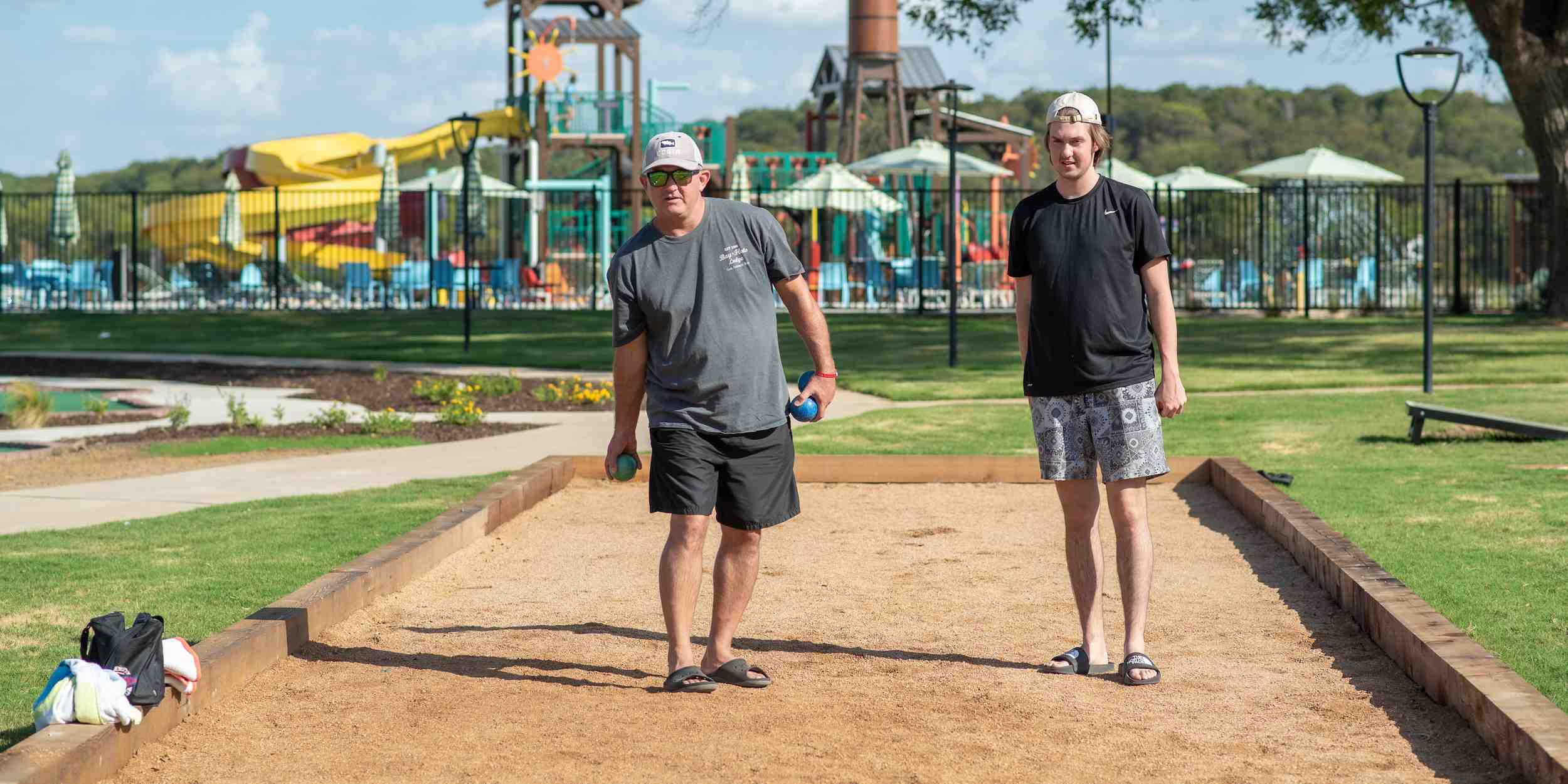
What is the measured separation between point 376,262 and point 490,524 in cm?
3521

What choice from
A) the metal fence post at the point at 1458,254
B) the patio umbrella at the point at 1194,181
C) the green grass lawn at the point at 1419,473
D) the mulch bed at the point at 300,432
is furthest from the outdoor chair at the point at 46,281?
the metal fence post at the point at 1458,254

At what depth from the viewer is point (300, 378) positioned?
18.9m

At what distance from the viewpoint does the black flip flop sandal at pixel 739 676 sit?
5.44 meters

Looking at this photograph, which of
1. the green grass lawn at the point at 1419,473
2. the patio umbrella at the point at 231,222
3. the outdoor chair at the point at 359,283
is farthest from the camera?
the patio umbrella at the point at 231,222

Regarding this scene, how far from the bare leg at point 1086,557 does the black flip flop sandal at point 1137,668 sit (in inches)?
4.9

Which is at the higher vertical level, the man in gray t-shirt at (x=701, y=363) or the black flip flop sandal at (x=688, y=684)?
the man in gray t-shirt at (x=701, y=363)

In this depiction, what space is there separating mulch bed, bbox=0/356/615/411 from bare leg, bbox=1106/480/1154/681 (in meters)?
9.92

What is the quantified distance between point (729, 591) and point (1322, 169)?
27826 mm

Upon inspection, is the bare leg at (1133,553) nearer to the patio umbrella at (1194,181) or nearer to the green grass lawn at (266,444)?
the green grass lawn at (266,444)

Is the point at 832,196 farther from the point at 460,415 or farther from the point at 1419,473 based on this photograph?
the point at 1419,473

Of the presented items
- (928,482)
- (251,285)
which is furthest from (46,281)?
(928,482)

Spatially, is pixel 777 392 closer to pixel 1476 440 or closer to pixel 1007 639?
pixel 1007 639

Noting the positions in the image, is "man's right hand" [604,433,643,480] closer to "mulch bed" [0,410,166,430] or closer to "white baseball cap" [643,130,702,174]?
"white baseball cap" [643,130,702,174]

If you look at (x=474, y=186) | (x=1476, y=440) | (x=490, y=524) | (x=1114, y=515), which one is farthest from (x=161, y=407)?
(x=474, y=186)
